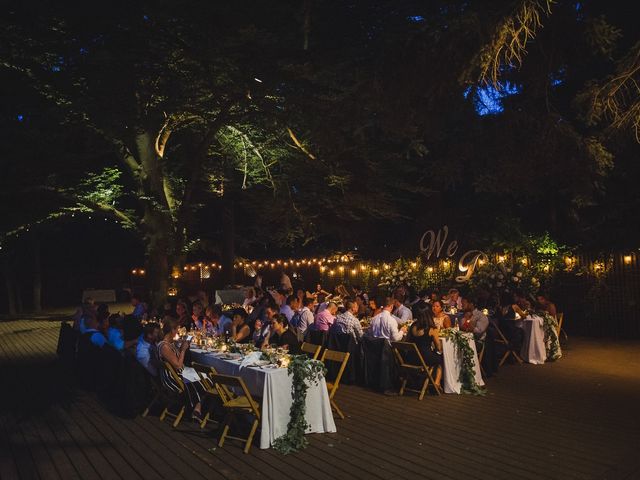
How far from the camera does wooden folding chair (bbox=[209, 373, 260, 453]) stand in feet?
19.1

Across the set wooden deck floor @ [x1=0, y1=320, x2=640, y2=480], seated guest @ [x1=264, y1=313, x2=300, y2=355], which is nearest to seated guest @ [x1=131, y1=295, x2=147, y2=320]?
wooden deck floor @ [x1=0, y1=320, x2=640, y2=480]

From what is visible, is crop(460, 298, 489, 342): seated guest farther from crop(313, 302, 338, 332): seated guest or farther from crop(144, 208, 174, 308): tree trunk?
crop(144, 208, 174, 308): tree trunk

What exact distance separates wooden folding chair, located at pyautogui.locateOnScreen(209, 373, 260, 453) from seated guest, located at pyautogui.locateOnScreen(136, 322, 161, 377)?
1.56 m

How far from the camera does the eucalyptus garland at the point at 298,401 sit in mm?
5922

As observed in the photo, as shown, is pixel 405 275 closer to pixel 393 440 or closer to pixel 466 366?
pixel 466 366

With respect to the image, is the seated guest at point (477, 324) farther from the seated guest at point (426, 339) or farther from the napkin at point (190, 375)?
the napkin at point (190, 375)

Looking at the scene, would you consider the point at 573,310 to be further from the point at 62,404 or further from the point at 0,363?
the point at 0,363

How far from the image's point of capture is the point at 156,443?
6.29 m

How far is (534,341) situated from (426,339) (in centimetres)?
334

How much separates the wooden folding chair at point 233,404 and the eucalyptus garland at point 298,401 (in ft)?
1.09

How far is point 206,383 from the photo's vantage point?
6.93 metres

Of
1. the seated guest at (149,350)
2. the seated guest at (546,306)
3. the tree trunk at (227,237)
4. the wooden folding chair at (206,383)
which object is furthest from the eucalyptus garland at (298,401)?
the tree trunk at (227,237)

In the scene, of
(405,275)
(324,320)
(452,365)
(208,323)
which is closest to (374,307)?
(324,320)

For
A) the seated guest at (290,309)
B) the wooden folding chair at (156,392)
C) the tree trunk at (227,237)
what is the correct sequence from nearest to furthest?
the wooden folding chair at (156,392) < the seated guest at (290,309) < the tree trunk at (227,237)
